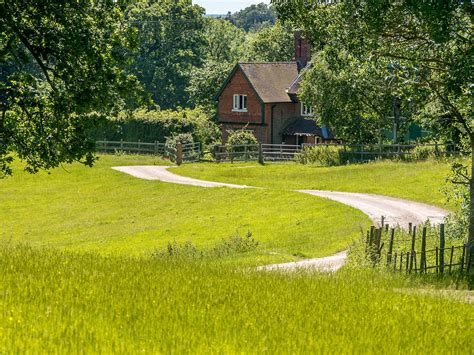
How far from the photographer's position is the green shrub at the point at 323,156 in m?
63.5

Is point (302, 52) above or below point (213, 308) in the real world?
above

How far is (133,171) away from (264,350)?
167 feet

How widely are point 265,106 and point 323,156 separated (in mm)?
16070

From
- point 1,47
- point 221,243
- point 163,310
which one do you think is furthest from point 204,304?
point 221,243

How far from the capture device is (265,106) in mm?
79625

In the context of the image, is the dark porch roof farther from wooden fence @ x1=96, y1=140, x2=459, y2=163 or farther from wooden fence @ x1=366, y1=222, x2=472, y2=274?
wooden fence @ x1=366, y1=222, x2=472, y2=274

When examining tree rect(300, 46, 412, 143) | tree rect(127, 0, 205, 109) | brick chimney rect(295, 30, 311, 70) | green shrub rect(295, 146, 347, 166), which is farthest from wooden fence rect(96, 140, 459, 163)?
tree rect(127, 0, 205, 109)

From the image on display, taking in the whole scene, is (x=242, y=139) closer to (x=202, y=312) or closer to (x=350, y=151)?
(x=350, y=151)

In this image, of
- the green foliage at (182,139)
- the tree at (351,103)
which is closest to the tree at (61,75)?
the tree at (351,103)

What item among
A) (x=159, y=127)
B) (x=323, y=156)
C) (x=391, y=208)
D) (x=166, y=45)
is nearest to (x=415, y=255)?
(x=391, y=208)

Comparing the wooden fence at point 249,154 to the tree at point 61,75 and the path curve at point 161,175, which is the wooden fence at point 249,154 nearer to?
the path curve at point 161,175

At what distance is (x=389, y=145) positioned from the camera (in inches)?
2413

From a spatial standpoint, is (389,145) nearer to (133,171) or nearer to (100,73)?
(133,171)

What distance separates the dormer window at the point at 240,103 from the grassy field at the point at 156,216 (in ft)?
80.3
